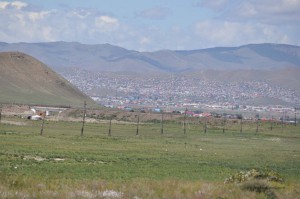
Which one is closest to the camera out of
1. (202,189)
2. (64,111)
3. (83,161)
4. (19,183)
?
(19,183)

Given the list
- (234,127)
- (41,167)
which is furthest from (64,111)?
(41,167)

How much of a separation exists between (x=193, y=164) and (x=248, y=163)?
5688mm

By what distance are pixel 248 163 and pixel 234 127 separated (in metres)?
85.2

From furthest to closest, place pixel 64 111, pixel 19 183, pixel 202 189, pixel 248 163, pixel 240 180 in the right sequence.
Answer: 1. pixel 64 111
2. pixel 248 163
3. pixel 240 180
4. pixel 202 189
5. pixel 19 183

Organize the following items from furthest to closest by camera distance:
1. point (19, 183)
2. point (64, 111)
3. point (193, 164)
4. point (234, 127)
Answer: point (64, 111)
point (234, 127)
point (193, 164)
point (19, 183)

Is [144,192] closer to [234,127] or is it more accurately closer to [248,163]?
[248,163]

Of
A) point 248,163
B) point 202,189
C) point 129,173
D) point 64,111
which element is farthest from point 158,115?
point 202,189

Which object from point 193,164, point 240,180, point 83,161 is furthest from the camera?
point 193,164

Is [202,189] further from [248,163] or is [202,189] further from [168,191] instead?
[248,163]

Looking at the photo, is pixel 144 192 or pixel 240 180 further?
pixel 240 180

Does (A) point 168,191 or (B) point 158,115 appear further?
(B) point 158,115

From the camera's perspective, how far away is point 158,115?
147875 millimetres

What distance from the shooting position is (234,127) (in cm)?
12788

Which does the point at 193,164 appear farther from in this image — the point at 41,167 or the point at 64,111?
the point at 64,111
